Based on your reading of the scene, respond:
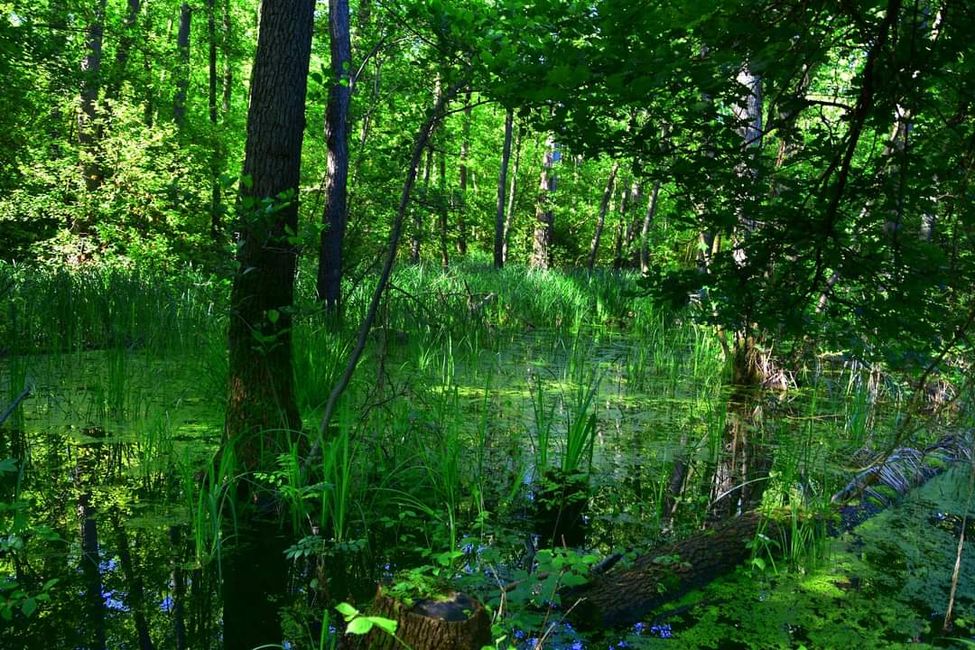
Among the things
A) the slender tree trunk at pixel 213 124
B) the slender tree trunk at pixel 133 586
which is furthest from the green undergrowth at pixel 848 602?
the slender tree trunk at pixel 213 124

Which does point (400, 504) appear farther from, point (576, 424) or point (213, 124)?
point (213, 124)

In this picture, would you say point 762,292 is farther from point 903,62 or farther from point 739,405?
point 739,405

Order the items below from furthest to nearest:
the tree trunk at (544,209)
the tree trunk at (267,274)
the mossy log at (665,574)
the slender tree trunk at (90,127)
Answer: the tree trunk at (544,209), the slender tree trunk at (90,127), the tree trunk at (267,274), the mossy log at (665,574)

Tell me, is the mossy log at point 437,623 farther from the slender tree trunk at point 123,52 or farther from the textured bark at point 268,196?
the slender tree trunk at point 123,52

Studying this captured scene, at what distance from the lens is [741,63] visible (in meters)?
2.06

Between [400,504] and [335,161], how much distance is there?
4679 mm

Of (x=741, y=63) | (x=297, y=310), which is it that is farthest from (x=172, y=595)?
(x=741, y=63)

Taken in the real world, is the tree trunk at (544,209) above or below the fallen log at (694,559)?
above

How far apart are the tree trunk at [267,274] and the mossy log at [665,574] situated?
3.90ft

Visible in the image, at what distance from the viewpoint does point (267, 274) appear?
9.50 feet

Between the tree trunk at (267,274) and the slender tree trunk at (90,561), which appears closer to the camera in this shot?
the slender tree trunk at (90,561)

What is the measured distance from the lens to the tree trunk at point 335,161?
6418 millimetres

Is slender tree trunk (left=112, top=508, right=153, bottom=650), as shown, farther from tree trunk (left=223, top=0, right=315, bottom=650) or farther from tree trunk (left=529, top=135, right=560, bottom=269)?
tree trunk (left=529, top=135, right=560, bottom=269)

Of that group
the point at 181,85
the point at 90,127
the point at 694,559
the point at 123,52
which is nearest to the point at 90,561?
the point at 694,559
